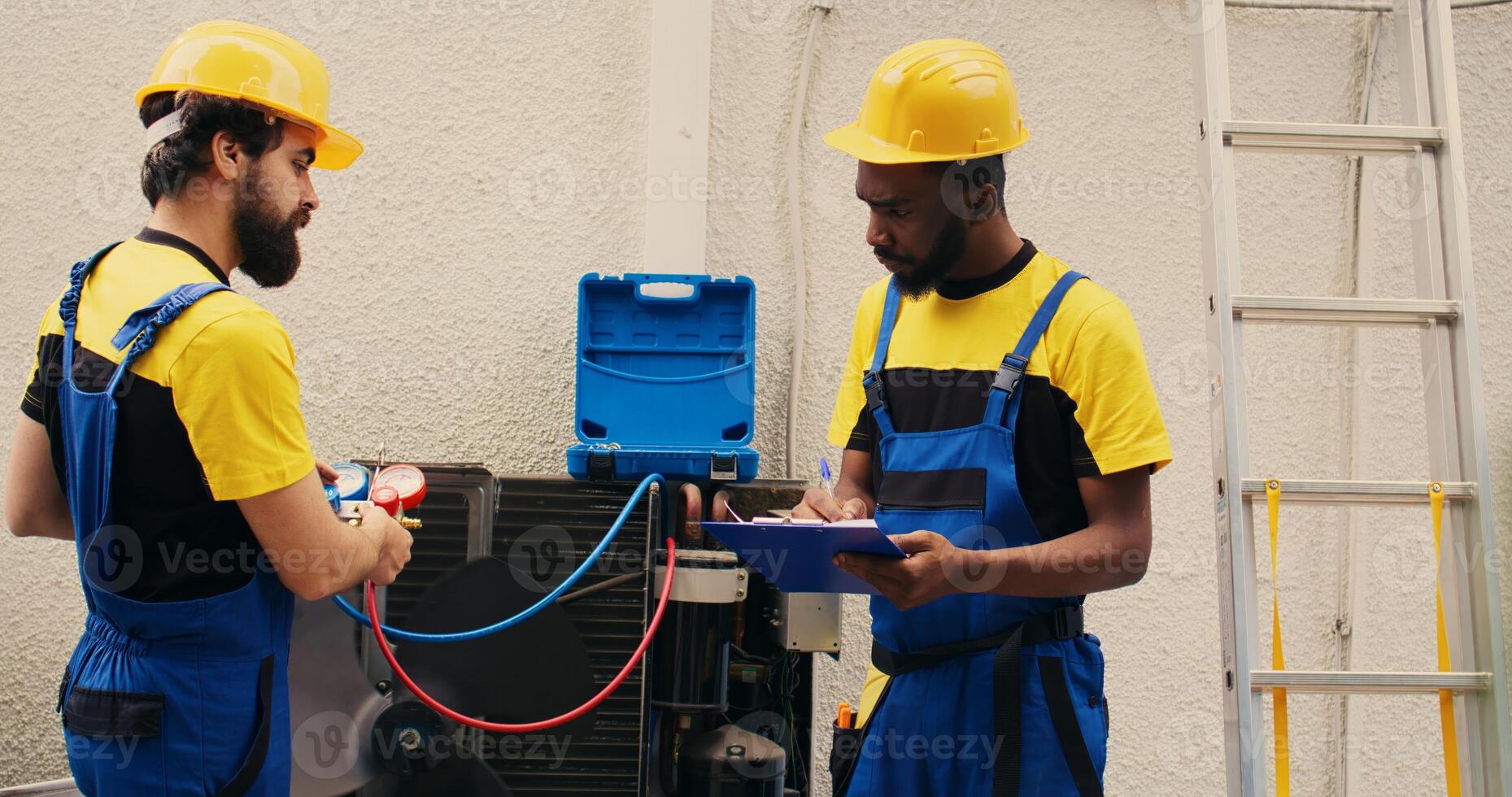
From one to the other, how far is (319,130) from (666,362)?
3.33 feet

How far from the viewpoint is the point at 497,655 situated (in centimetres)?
231

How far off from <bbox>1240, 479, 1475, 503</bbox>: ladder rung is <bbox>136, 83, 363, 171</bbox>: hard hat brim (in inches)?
68.2

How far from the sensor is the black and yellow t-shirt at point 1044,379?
5.86ft

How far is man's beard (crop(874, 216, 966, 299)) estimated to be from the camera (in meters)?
1.99

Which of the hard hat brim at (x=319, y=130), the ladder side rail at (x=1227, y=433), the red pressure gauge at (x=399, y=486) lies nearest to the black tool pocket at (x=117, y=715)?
the red pressure gauge at (x=399, y=486)

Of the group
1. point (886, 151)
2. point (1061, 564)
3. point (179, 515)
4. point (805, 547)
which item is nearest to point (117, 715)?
point (179, 515)

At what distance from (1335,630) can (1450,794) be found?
1.19 meters

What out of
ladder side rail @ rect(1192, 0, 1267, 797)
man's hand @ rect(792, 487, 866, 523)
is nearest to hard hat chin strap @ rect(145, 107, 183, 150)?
man's hand @ rect(792, 487, 866, 523)

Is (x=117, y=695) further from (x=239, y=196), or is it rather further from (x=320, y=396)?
(x=320, y=396)

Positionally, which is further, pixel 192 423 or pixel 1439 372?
pixel 1439 372

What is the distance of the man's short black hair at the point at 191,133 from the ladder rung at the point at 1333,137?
1726 mm

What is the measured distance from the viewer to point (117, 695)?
154cm

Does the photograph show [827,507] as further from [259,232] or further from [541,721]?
[259,232]

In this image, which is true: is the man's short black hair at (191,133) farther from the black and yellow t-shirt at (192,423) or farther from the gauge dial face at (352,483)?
the gauge dial face at (352,483)
